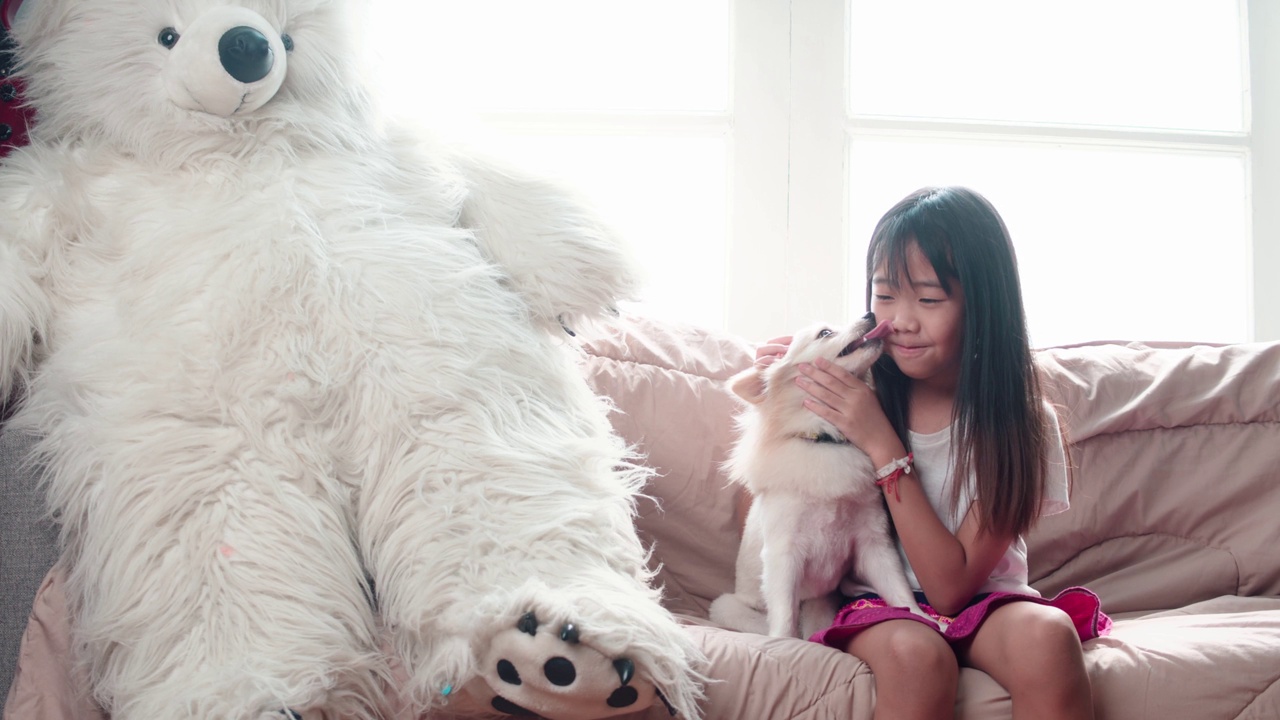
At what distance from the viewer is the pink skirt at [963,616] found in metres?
1.21

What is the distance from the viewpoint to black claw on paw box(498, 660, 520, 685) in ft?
2.97

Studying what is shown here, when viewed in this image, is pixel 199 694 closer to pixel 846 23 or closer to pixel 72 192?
pixel 72 192

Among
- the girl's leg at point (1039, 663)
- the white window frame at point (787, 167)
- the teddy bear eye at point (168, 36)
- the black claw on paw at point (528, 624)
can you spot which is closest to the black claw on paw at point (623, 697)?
the black claw on paw at point (528, 624)

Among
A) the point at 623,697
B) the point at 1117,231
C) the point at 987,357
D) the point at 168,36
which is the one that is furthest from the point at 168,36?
the point at 1117,231

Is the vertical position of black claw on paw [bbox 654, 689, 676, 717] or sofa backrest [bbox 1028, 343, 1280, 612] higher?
sofa backrest [bbox 1028, 343, 1280, 612]

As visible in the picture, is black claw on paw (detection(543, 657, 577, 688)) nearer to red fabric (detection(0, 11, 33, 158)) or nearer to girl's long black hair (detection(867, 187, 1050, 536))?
girl's long black hair (detection(867, 187, 1050, 536))

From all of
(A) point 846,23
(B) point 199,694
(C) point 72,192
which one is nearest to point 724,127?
(A) point 846,23

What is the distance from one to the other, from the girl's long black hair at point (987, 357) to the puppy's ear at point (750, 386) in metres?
0.25

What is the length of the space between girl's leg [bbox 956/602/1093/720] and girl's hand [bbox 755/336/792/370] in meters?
0.51

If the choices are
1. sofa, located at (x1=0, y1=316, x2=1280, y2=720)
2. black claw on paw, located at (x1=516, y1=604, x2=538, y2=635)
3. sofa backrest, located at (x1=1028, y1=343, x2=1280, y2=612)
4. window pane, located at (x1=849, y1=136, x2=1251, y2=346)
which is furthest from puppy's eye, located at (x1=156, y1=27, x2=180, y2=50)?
window pane, located at (x1=849, y1=136, x2=1251, y2=346)

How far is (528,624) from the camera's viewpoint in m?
0.91

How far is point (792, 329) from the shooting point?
228 cm

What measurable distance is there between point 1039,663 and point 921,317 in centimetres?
49

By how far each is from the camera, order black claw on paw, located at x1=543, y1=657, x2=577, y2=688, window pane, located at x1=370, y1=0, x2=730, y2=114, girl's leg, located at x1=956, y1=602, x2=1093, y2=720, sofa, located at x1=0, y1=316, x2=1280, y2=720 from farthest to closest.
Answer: window pane, located at x1=370, y1=0, x2=730, y2=114 < sofa, located at x1=0, y1=316, x2=1280, y2=720 < girl's leg, located at x1=956, y1=602, x2=1093, y2=720 < black claw on paw, located at x1=543, y1=657, x2=577, y2=688
